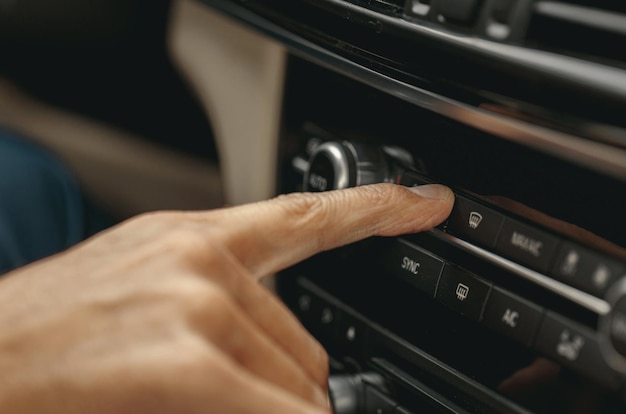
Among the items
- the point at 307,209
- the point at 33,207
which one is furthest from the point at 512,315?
the point at 33,207

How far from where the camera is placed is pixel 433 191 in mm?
481

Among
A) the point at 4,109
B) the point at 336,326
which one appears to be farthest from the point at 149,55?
the point at 336,326

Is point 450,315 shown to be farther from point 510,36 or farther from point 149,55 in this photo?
point 149,55

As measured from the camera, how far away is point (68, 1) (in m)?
0.83

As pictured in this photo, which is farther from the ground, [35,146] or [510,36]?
[510,36]

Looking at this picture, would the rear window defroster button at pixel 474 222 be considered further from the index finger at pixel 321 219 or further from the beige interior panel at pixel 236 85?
the beige interior panel at pixel 236 85

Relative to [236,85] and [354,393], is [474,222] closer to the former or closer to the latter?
[354,393]

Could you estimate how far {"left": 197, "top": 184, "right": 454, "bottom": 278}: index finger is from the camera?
1.50 ft

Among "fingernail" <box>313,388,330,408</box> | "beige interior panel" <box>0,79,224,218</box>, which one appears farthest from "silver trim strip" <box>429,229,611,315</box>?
"beige interior panel" <box>0,79,224,218</box>

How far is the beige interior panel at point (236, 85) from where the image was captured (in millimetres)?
→ 631

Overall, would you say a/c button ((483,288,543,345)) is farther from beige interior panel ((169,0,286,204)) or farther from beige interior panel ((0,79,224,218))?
beige interior panel ((0,79,224,218))

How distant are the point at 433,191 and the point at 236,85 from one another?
280 mm

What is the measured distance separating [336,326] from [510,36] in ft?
Result: 0.89

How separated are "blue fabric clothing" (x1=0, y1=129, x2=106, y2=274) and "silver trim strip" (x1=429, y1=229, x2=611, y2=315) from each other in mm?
517
